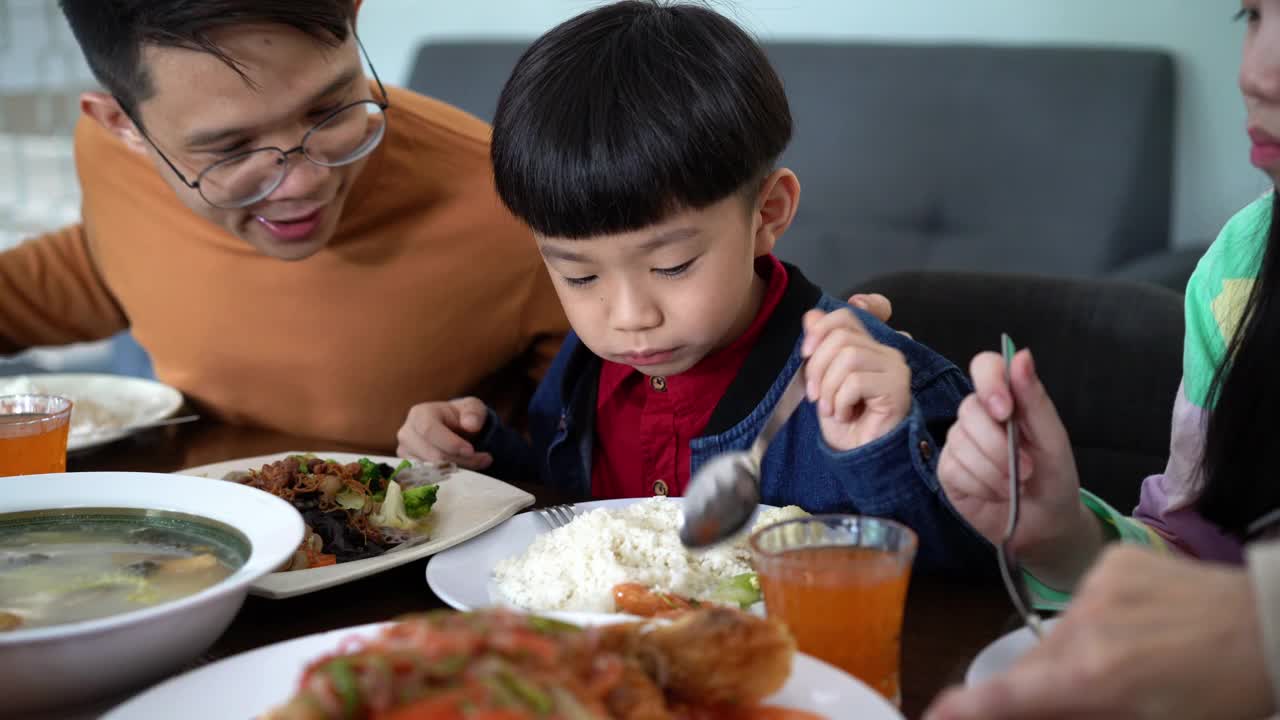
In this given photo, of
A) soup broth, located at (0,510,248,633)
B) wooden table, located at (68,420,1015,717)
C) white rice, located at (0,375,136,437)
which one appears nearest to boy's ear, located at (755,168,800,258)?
wooden table, located at (68,420,1015,717)

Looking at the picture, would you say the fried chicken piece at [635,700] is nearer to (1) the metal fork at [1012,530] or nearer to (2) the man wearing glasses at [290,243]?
(1) the metal fork at [1012,530]

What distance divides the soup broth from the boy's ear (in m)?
0.78

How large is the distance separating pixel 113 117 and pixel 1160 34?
283 centimetres

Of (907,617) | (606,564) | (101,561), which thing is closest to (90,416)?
(101,561)

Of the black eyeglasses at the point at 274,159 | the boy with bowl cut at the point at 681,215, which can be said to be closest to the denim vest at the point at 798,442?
the boy with bowl cut at the point at 681,215

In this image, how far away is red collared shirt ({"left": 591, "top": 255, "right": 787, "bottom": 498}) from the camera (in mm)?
1643

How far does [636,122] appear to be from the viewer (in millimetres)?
1397

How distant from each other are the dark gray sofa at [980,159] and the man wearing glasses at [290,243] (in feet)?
4.76

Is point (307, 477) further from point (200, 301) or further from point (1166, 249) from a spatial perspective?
point (1166, 249)

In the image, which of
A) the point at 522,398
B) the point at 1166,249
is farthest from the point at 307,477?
the point at 1166,249

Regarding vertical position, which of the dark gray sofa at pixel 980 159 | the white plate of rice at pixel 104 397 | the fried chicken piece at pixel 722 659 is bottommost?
the dark gray sofa at pixel 980 159

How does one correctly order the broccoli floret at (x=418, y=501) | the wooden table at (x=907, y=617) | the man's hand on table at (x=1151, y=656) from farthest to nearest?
the broccoli floret at (x=418, y=501)
the wooden table at (x=907, y=617)
the man's hand on table at (x=1151, y=656)

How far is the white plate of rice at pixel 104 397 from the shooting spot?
1866 millimetres

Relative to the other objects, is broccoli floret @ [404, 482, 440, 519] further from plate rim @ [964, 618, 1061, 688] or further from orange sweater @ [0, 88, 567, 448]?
orange sweater @ [0, 88, 567, 448]
